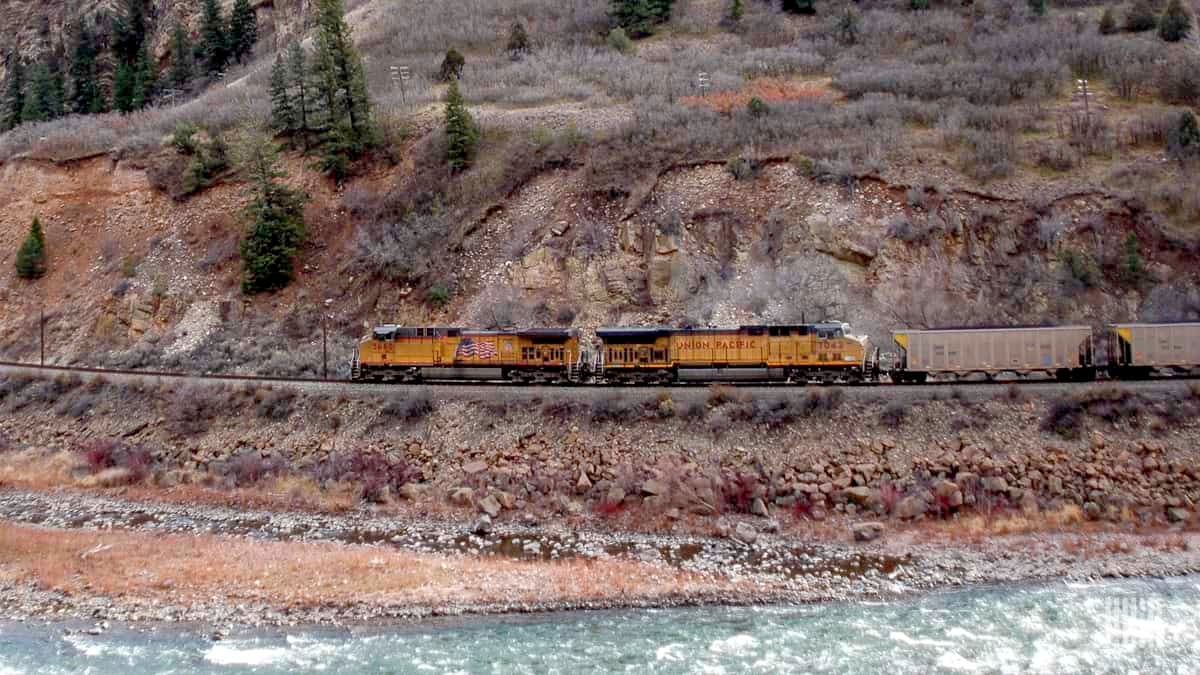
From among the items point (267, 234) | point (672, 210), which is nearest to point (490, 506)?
point (672, 210)

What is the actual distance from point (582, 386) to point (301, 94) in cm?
3348

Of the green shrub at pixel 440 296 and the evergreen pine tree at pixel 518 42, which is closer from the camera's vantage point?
the green shrub at pixel 440 296

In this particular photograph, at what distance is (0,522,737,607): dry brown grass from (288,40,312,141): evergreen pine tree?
111 ft

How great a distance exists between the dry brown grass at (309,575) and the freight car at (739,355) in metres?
10.4

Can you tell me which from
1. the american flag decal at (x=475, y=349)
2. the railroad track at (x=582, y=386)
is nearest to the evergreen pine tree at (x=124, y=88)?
the railroad track at (x=582, y=386)

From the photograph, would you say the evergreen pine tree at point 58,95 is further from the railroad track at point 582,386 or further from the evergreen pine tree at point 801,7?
the evergreen pine tree at point 801,7

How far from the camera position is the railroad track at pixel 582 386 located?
29.9 metres

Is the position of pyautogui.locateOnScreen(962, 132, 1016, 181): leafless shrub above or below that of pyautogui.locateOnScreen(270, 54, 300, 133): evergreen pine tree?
below

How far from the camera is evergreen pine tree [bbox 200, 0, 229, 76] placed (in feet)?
269

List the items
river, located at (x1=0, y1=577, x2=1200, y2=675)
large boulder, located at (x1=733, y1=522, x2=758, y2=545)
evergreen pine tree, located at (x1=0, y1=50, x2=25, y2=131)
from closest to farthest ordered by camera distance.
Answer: river, located at (x1=0, y1=577, x2=1200, y2=675) < large boulder, located at (x1=733, y1=522, x2=758, y2=545) < evergreen pine tree, located at (x1=0, y1=50, x2=25, y2=131)

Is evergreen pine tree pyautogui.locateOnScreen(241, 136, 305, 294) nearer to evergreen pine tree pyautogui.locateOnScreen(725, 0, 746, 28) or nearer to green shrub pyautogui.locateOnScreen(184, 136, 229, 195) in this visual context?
green shrub pyautogui.locateOnScreen(184, 136, 229, 195)

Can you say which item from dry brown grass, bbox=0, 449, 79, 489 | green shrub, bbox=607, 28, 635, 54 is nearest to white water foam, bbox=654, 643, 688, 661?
dry brown grass, bbox=0, 449, 79, 489

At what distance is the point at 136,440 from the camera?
3459 centimetres

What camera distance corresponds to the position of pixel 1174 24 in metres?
56.7
